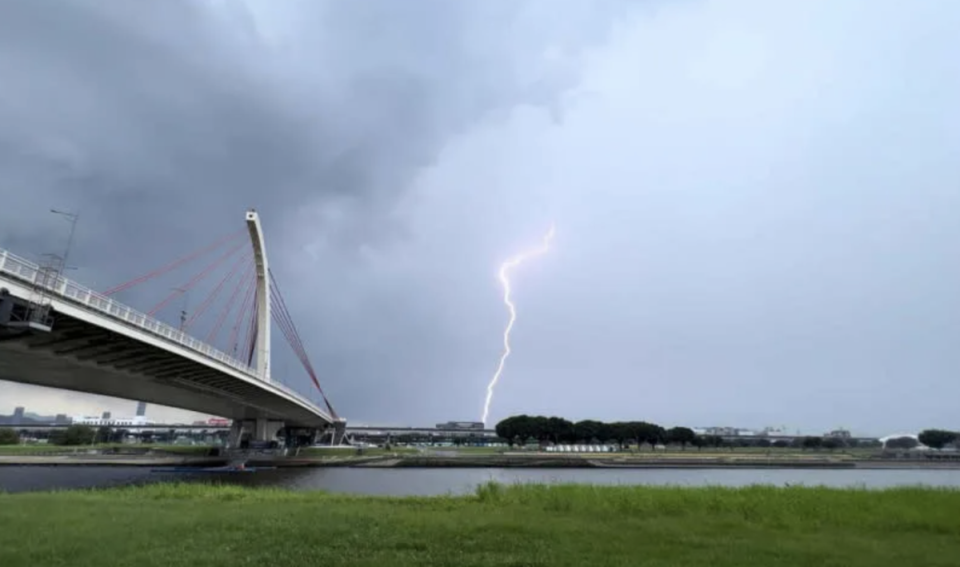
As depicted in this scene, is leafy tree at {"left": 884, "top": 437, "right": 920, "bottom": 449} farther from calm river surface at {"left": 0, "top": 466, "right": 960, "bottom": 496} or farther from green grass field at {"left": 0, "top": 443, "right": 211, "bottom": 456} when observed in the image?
green grass field at {"left": 0, "top": 443, "right": 211, "bottom": 456}

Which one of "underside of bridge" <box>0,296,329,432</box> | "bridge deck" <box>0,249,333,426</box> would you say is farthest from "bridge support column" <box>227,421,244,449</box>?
"bridge deck" <box>0,249,333,426</box>

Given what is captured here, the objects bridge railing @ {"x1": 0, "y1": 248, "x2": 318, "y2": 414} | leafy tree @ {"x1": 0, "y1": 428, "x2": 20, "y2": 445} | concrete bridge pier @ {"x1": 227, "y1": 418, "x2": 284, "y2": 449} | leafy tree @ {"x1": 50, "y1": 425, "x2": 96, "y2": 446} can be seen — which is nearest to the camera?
bridge railing @ {"x1": 0, "y1": 248, "x2": 318, "y2": 414}

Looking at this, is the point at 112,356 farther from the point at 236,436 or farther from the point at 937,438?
the point at 937,438

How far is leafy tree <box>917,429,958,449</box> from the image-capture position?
518 ft

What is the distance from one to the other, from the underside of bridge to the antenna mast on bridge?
4.71 metres

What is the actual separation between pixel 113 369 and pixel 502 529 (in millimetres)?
40477

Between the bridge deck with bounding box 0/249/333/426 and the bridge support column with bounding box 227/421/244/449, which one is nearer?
the bridge deck with bounding box 0/249/333/426

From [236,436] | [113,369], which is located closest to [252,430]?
[236,436]

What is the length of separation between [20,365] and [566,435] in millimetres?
122339

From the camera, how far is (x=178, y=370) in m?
48.9

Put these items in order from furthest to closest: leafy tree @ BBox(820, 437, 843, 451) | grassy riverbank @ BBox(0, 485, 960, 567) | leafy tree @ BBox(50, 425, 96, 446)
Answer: leafy tree @ BBox(820, 437, 843, 451) < leafy tree @ BBox(50, 425, 96, 446) < grassy riverbank @ BBox(0, 485, 960, 567)

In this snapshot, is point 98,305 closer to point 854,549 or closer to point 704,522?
point 704,522

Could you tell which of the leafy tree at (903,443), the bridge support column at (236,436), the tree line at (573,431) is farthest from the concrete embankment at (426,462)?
the leafy tree at (903,443)

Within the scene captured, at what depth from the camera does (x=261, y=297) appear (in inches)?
2960
